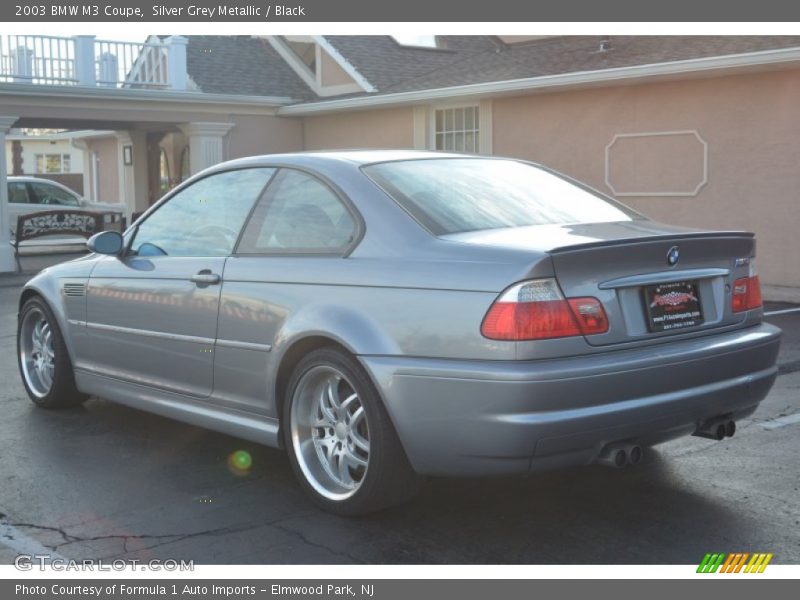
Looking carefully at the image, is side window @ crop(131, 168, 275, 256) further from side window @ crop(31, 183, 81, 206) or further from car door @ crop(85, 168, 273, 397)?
side window @ crop(31, 183, 81, 206)

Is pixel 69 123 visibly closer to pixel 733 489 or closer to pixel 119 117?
pixel 119 117

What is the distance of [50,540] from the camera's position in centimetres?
416

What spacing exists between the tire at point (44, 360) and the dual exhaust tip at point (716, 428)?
12.3ft

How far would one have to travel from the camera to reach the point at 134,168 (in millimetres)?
25031

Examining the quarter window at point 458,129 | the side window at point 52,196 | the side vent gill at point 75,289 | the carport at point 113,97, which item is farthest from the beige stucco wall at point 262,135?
the side vent gill at point 75,289

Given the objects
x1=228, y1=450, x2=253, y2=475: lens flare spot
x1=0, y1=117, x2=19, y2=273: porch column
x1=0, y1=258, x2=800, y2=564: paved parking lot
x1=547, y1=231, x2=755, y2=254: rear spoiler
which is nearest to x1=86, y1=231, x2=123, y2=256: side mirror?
x1=0, y1=258, x2=800, y2=564: paved parking lot

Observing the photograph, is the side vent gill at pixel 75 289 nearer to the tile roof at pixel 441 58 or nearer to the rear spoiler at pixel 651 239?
the rear spoiler at pixel 651 239

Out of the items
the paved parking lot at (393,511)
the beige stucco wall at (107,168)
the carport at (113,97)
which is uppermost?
the carport at (113,97)

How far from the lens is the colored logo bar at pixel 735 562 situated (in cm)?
376

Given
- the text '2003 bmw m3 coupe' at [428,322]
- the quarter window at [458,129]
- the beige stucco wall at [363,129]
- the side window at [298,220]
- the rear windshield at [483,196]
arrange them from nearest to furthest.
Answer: the text '2003 bmw m3 coupe' at [428,322] → the rear windshield at [483,196] → the side window at [298,220] → the quarter window at [458,129] → the beige stucco wall at [363,129]

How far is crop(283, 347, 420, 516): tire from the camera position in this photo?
418cm

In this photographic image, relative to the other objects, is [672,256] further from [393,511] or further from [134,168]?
[134,168]

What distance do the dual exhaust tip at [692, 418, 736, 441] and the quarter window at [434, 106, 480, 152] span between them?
13.0 meters

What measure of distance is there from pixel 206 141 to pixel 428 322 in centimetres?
1699
